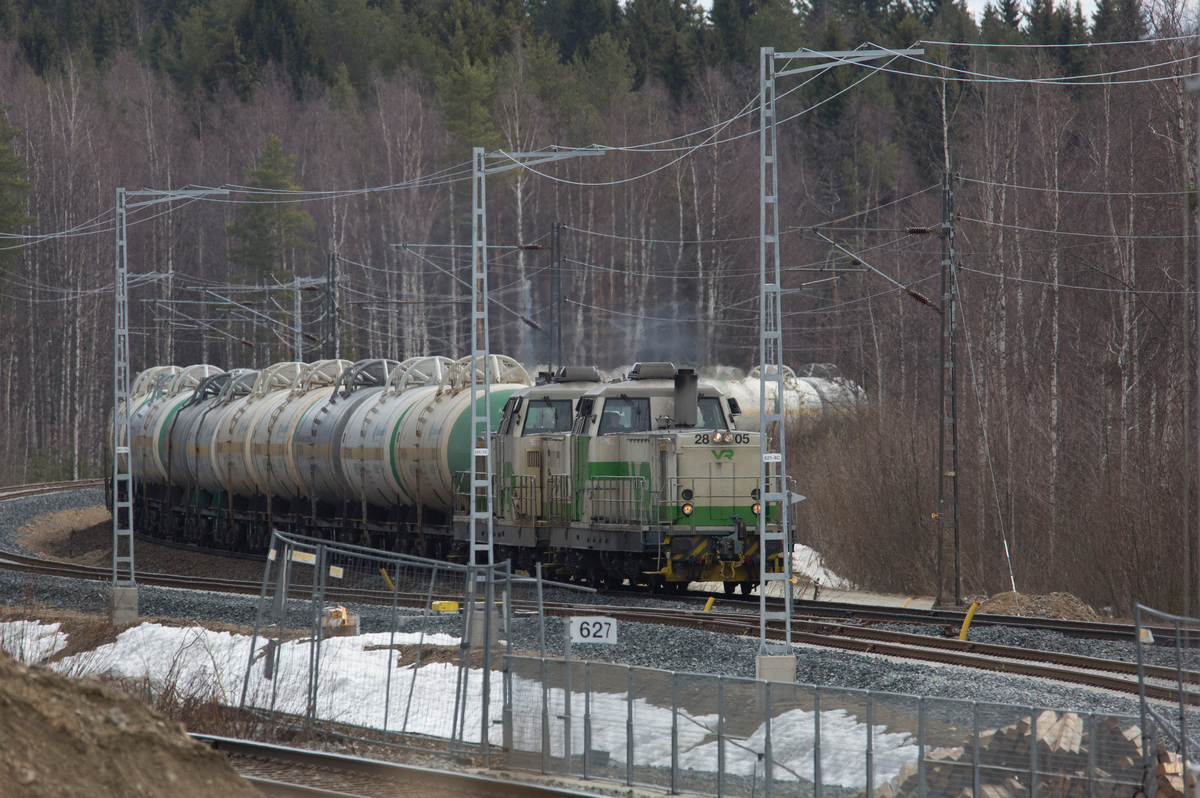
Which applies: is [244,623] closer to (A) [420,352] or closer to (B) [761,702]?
(B) [761,702]

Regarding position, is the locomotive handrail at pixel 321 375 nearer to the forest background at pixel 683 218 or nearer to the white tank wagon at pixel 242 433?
the white tank wagon at pixel 242 433

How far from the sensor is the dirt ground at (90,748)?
6508 mm

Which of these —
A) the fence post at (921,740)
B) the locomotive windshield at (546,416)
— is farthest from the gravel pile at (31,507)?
the fence post at (921,740)

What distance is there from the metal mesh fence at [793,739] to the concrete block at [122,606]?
10110mm

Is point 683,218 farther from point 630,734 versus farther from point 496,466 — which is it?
point 630,734

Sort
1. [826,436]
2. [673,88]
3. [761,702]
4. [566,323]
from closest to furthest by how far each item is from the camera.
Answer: [761,702] < [826,436] < [566,323] < [673,88]

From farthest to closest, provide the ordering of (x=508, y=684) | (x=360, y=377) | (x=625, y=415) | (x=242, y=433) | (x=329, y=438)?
(x=242, y=433), (x=360, y=377), (x=329, y=438), (x=625, y=415), (x=508, y=684)

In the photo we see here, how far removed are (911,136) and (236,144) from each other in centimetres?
3614

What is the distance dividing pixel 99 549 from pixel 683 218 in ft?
104

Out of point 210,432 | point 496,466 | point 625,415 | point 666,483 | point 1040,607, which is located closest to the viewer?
point 666,483

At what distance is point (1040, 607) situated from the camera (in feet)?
67.2

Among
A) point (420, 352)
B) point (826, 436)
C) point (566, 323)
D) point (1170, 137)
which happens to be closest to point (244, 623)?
point (1170, 137)

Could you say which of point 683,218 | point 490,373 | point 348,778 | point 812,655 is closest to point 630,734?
point 348,778

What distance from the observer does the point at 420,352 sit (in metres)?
62.6
